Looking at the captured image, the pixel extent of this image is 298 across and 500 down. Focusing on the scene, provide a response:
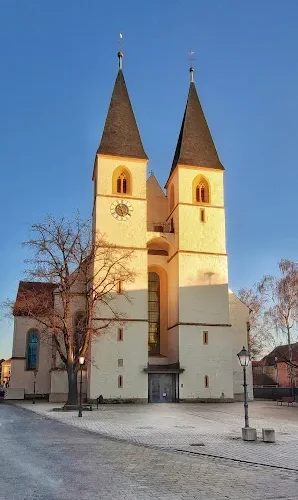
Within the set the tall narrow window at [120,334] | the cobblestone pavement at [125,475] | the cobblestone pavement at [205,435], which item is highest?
the tall narrow window at [120,334]

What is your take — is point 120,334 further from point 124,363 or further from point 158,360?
point 158,360

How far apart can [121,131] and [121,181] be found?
451 cm

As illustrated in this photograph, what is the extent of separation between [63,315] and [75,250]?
3818 mm

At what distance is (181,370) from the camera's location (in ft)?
123

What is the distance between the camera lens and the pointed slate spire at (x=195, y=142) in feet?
141

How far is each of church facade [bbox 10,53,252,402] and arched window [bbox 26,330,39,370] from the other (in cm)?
17

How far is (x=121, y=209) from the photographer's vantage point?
40219 millimetres

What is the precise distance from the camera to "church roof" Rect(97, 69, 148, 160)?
4156 cm

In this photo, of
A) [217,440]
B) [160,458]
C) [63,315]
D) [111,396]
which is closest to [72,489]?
[160,458]

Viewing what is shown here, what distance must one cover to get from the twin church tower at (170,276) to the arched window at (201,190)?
82mm

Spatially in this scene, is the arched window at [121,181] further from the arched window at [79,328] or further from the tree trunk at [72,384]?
the tree trunk at [72,384]

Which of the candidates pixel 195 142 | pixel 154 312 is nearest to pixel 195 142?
pixel 195 142

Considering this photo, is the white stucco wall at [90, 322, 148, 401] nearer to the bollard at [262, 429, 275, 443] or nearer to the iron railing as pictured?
the iron railing

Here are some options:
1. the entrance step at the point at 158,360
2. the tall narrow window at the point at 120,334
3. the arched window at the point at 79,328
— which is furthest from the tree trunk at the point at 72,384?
the entrance step at the point at 158,360
